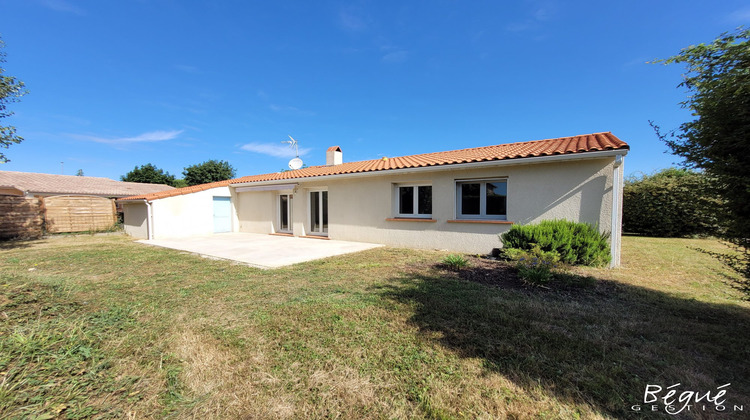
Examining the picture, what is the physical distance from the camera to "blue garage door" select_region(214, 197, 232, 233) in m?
18.7

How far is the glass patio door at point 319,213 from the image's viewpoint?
15.5m

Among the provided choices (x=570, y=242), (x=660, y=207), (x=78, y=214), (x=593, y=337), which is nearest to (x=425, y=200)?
(x=570, y=242)

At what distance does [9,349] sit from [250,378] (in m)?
2.41

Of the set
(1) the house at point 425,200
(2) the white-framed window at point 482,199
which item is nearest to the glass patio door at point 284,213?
(1) the house at point 425,200

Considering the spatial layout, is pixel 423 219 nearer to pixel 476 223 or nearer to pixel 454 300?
pixel 476 223

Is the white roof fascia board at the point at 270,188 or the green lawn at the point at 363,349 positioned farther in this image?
the white roof fascia board at the point at 270,188

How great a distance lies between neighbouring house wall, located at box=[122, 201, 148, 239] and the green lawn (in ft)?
44.4

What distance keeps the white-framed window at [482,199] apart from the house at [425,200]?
0.12 feet

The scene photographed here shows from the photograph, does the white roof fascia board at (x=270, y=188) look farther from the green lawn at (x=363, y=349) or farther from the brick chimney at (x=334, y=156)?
the green lawn at (x=363, y=349)

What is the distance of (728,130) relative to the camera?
345cm

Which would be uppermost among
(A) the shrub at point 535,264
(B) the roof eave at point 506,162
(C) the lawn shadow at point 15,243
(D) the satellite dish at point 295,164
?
(D) the satellite dish at point 295,164

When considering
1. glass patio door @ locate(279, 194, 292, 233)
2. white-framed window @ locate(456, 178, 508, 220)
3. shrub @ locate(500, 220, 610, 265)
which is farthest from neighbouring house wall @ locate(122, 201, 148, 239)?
shrub @ locate(500, 220, 610, 265)

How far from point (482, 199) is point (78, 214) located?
83.6 ft

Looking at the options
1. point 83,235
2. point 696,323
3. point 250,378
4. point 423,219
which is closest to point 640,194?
point 423,219
